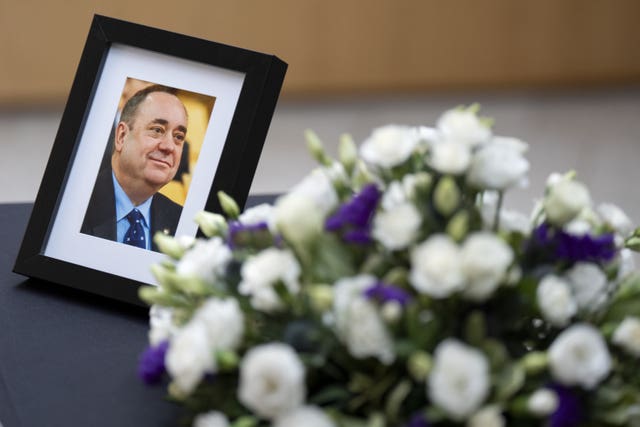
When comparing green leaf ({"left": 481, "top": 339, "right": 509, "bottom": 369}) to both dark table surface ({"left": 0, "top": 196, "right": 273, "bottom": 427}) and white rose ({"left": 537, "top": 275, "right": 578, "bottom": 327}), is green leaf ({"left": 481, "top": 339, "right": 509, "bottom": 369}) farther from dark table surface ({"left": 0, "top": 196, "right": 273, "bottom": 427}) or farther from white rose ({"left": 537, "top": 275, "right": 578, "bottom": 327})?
dark table surface ({"left": 0, "top": 196, "right": 273, "bottom": 427})

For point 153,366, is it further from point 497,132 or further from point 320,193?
point 497,132

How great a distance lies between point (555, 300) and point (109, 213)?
1.99 ft

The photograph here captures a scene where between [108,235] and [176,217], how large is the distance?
0.30 ft

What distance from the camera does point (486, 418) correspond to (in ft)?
2.05

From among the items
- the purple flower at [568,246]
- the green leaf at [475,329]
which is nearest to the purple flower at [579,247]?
the purple flower at [568,246]

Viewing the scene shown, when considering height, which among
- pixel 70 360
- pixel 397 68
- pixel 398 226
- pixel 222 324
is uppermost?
pixel 397 68

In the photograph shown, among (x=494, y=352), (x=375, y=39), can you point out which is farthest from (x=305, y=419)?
(x=375, y=39)

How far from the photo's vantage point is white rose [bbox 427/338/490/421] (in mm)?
607

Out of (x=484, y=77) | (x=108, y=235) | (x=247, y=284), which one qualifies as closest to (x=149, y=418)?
(x=247, y=284)

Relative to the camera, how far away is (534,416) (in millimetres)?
664

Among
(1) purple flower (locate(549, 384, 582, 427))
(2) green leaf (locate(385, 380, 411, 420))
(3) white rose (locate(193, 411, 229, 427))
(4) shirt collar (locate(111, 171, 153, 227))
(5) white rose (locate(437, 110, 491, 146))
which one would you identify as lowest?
(3) white rose (locate(193, 411, 229, 427))

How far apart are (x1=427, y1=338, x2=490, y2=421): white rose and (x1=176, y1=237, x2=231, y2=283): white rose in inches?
9.1

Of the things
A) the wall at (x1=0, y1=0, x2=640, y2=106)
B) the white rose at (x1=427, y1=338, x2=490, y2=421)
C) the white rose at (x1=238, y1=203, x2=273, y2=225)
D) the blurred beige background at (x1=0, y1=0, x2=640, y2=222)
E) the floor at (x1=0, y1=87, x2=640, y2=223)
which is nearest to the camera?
the white rose at (x1=427, y1=338, x2=490, y2=421)

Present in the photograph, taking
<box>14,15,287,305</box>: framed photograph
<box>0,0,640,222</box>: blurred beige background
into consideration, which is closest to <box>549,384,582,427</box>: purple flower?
<box>14,15,287,305</box>: framed photograph
